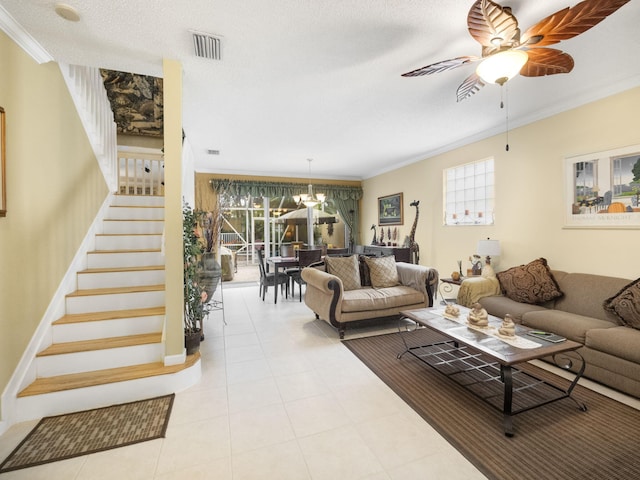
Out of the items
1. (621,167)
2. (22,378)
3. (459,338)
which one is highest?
(621,167)

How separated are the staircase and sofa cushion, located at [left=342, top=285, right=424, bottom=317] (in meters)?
1.78

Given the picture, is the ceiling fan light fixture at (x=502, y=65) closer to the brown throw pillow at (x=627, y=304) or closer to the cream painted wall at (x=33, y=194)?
the brown throw pillow at (x=627, y=304)

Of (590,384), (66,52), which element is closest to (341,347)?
(590,384)

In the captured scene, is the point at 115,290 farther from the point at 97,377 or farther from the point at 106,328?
the point at 97,377

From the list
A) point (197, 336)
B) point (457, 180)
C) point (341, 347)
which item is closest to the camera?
point (197, 336)

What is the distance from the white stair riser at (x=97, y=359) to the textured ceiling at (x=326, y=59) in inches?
96.8

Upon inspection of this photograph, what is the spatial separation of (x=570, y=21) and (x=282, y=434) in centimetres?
296

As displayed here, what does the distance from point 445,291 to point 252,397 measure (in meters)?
4.13

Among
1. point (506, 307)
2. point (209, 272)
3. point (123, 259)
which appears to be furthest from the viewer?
point (209, 272)

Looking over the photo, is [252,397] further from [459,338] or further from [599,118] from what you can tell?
[599,118]

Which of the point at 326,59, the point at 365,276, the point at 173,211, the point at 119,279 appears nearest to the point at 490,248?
the point at 365,276

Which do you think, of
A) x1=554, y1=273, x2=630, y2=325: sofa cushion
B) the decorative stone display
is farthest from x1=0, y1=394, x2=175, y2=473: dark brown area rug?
x1=554, y1=273, x2=630, y2=325: sofa cushion

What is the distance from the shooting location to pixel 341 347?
3215 mm

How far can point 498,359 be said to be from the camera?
192cm
